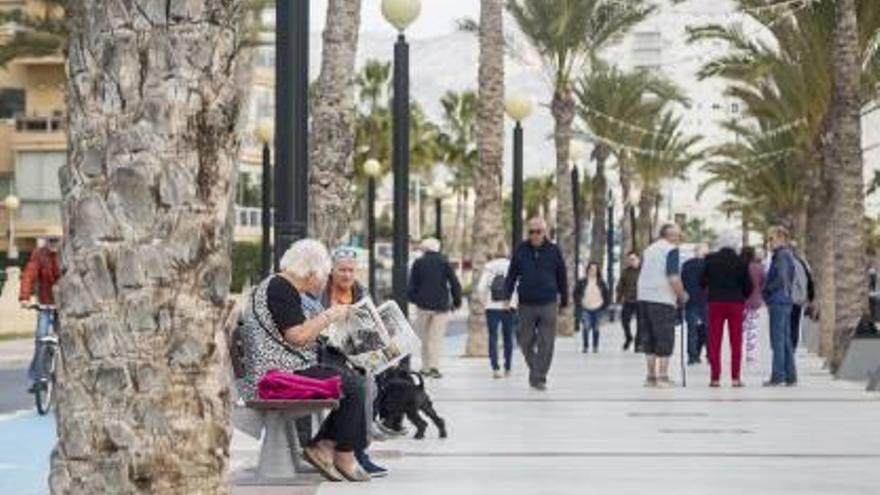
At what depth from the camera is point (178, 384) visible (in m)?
5.38

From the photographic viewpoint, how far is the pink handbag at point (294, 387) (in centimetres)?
1090

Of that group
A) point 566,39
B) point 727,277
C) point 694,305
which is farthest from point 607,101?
point 727,277

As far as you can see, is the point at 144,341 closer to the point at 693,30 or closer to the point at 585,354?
the point at 585,354

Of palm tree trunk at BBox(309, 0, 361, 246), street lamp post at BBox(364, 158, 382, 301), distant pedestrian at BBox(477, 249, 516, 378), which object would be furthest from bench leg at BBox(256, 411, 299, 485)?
street lamp post at BBox(364, 158, 382, 301)

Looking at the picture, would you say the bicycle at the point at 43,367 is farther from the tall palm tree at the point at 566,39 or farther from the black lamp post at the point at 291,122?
the tall palm tree at the point at 566,39

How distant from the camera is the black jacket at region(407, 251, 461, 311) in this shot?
22.3m

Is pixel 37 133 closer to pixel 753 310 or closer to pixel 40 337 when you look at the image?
pixel 753 310

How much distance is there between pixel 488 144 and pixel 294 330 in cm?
1830

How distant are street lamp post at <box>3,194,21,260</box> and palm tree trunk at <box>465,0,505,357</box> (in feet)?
113

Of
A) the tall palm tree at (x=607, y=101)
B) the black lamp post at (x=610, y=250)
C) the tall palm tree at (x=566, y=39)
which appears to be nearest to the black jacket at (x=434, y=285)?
the tall palm tree at (x=566, y=39)

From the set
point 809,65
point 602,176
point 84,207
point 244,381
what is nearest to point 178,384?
point 84,207

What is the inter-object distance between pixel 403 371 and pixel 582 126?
53734 millimetres

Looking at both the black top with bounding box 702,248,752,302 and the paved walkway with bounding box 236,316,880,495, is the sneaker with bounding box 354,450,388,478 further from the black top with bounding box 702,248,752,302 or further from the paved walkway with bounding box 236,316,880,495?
the black top with bounding box 702,248,752,302

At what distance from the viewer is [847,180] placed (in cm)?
2344
